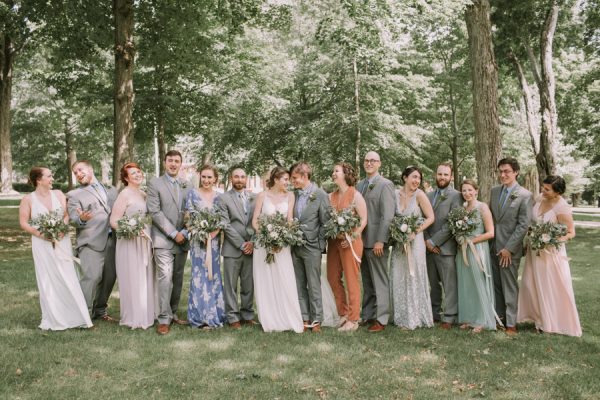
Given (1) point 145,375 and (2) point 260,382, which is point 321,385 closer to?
(2) point 260,382

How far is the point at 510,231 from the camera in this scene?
7.25 meters

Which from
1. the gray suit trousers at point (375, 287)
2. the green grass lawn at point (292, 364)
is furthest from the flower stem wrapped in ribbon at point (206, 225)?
the gray suit trousers at point (375, 287)

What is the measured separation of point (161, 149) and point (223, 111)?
303 centimetres

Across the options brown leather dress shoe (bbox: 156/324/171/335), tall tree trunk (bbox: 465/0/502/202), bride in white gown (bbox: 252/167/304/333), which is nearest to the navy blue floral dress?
brown leather dress shoe (bbox: 156/324/171/335)

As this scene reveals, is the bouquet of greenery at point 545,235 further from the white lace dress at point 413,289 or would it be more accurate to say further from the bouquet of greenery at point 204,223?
the bouquet of greenery at point 204,223

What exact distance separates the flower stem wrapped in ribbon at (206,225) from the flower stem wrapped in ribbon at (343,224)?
1.58 metres

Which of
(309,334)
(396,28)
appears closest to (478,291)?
(309,334)

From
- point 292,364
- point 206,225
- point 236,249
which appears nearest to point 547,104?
point 236,249

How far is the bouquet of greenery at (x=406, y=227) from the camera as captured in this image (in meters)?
7.29

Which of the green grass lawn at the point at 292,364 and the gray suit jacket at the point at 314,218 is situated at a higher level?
the gray suit jacket at the point at 314,218

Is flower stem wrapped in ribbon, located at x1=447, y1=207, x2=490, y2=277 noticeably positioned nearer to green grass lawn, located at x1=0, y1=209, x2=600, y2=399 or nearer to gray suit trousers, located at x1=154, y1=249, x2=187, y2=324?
green grass lawn, located at x1=0, y1=209, x2=600, y2=399

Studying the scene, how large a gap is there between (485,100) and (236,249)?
618 cm

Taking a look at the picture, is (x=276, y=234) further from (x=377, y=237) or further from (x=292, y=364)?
(x=292, y=364)

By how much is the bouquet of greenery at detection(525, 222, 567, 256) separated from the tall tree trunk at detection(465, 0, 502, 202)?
3.32 meters
